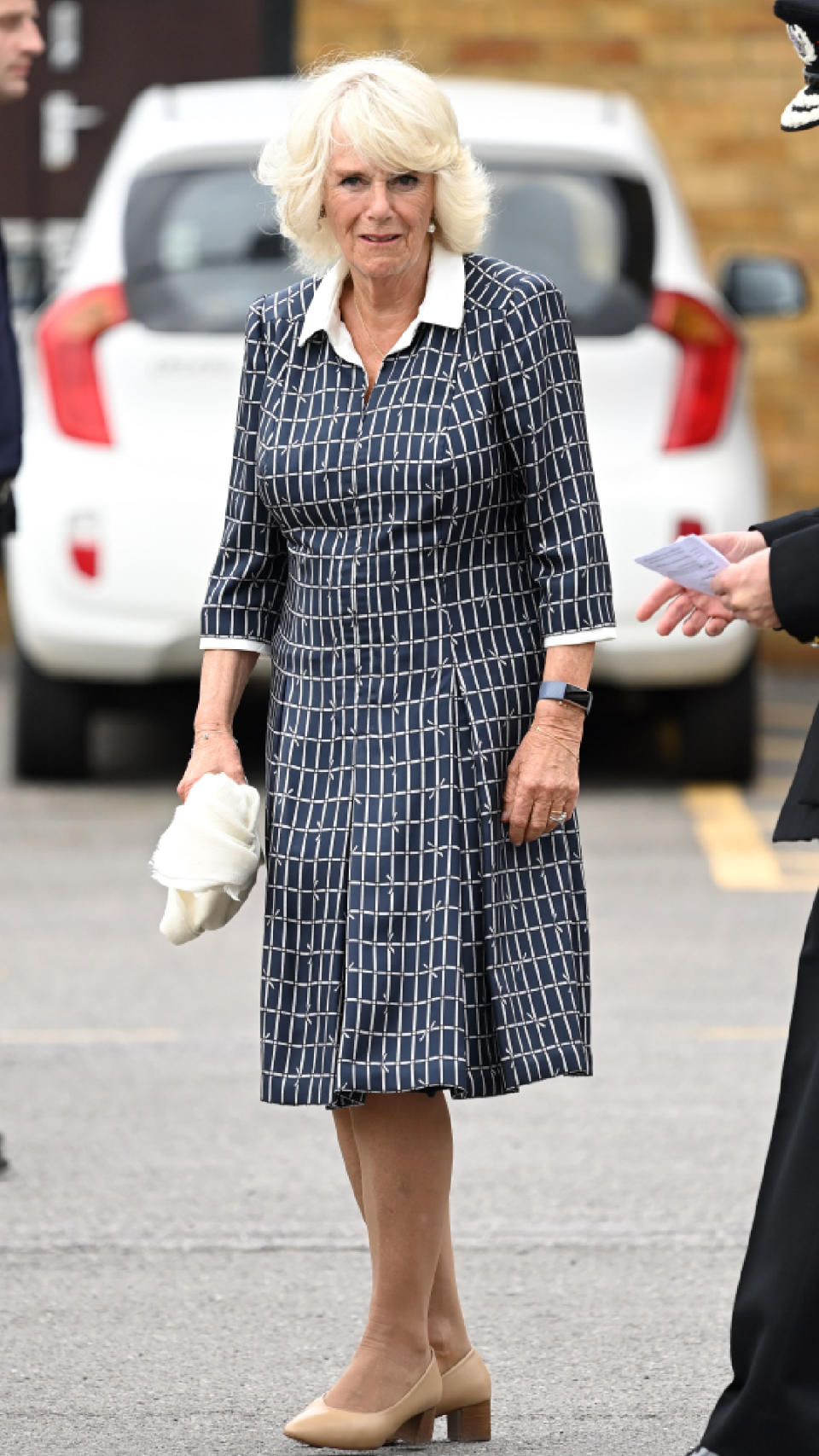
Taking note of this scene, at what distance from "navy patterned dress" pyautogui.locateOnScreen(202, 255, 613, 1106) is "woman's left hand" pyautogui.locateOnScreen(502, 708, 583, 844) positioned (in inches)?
1.1

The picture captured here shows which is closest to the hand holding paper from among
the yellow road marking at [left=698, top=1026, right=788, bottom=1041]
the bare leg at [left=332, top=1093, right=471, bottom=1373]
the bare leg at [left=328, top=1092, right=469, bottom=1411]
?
the bare leg at [left=328, top=1092, right=469, bottom=1411]

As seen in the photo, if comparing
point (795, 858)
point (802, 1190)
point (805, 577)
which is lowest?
point (795, 858)

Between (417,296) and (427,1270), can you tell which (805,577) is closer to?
(417,296)

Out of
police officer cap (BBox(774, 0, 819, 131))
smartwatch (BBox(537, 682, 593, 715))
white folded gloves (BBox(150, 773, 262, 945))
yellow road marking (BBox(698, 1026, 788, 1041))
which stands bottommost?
yellow road marking (BBox(698, 1026, 788, 1041))

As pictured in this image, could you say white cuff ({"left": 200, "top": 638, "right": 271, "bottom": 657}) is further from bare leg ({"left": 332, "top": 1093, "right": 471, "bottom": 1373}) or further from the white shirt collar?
bare leg ({"left": 332, "top": 1093, "right": 471, "bottom": 1373})

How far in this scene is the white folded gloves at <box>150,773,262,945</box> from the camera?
3.67 m

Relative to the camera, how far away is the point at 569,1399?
3.92 metres

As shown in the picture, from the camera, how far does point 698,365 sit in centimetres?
831

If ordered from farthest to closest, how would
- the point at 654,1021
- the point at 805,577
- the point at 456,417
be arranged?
the point at 654,1021
the point at 456,417
the point at 805,577

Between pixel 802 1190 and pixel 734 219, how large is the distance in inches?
409

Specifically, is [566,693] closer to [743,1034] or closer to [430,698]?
[430,698]

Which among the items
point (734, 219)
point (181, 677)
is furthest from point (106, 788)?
point (734, 219)

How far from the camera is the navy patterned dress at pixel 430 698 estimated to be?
3.60 metres

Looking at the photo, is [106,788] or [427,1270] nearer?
[427,1270]
